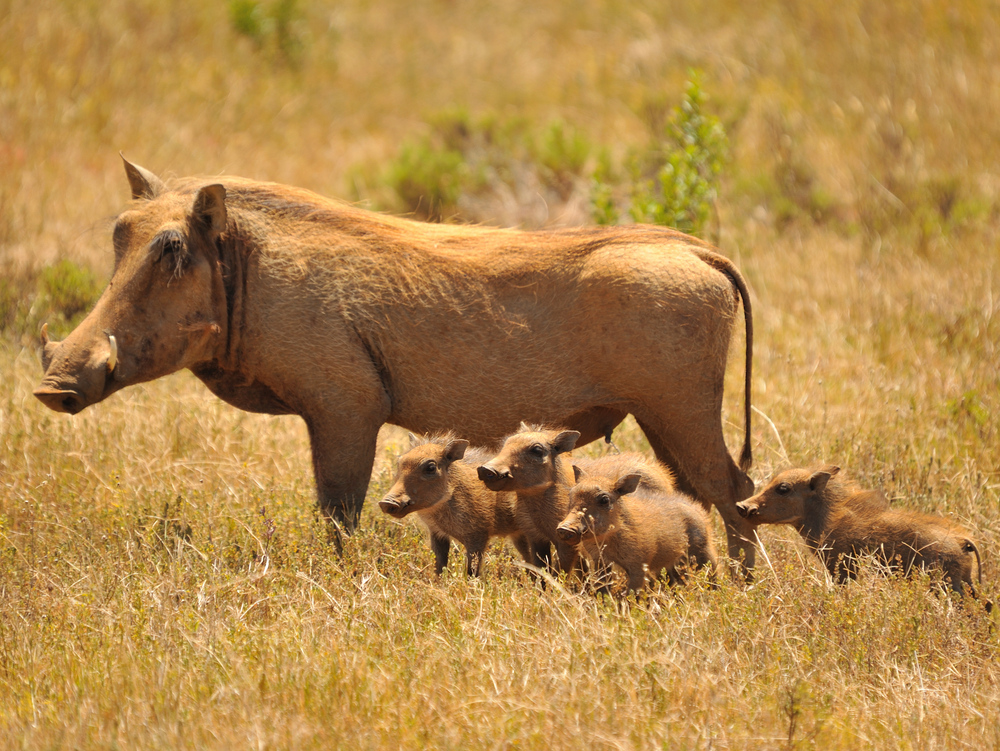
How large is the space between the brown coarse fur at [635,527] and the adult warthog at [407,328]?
32 centimetres

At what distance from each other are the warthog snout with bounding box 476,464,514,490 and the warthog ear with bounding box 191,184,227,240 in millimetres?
1739

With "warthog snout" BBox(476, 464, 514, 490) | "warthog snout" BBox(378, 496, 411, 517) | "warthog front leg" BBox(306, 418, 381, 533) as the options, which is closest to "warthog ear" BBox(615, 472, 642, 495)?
"warthog snout" BBox(476, 464, 514, 490)

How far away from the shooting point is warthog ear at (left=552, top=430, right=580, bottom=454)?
4.70 meters

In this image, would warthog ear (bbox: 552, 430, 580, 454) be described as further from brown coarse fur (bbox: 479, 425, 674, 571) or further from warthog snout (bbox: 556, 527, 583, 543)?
warthog snout (bbox: 556, 527, 583, 543)

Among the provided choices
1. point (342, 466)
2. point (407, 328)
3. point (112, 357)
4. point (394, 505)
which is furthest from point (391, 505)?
point (112, 357)

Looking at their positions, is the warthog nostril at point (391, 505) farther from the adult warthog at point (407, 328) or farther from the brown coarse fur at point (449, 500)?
the adult warthog at point (407, 328)

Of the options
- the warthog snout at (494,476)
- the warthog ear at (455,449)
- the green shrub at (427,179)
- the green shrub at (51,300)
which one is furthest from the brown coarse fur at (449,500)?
the green shrub at (427,179)

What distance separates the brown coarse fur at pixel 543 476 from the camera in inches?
181

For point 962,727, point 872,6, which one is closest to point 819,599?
point 962,727

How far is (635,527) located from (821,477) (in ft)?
3.11

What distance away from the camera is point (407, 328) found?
5137 mm

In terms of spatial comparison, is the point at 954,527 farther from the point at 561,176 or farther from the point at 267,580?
the point at 561,176

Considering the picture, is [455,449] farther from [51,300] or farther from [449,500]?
[51,300]

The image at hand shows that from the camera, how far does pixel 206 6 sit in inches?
684
